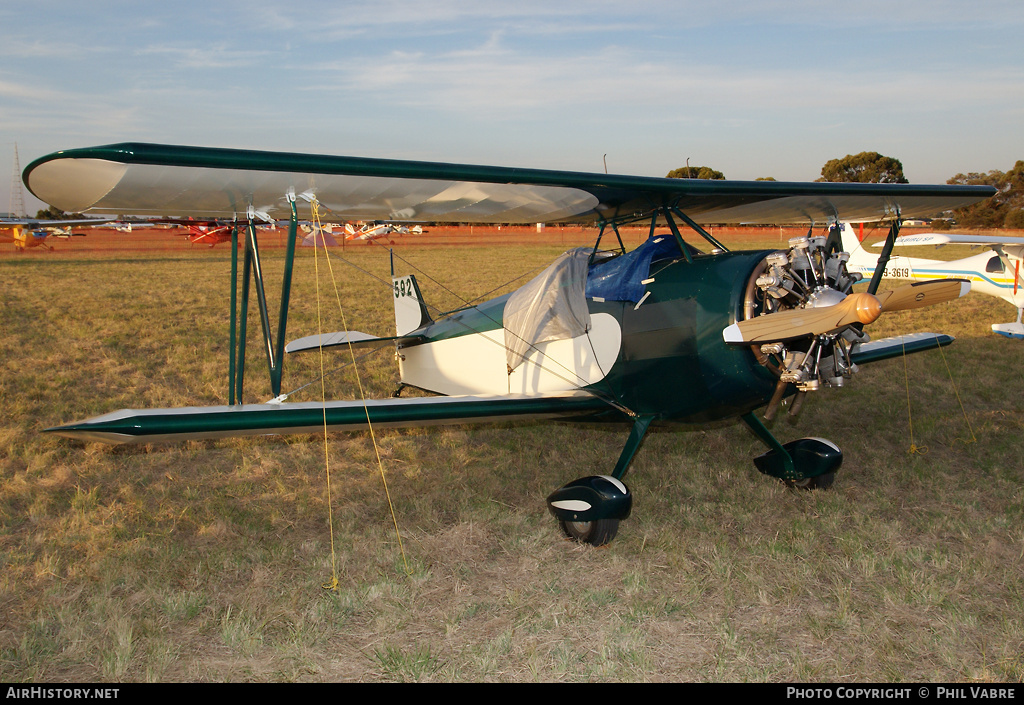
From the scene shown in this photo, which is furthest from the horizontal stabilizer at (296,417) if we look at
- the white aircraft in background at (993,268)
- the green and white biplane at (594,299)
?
the white aircraft in background at (993,268)

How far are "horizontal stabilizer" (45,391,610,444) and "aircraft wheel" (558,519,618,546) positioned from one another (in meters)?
0.77

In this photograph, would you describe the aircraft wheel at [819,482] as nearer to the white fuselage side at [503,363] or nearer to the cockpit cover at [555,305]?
the white fuselage side at [503,363]

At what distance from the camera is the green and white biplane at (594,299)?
11.6 feet

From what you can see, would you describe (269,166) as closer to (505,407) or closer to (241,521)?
(505,407)

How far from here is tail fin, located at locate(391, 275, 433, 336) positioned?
Answer: 7445mm

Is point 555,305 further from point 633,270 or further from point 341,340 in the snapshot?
point 341,340

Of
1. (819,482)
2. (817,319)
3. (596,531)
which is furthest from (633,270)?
(819,482)

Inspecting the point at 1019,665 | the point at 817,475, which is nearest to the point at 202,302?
the point at 817,475

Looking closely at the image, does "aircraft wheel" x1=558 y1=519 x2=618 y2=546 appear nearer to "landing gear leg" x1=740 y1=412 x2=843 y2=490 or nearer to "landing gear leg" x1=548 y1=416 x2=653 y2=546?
"landing gear leg" x1=548 y1=416 x2=653 y2=546

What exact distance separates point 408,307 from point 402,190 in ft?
11.2

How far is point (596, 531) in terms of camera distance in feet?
13.9

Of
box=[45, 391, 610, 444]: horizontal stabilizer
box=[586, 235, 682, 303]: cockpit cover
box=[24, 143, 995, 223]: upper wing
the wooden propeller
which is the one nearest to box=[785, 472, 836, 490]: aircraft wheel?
the wooden propeller
